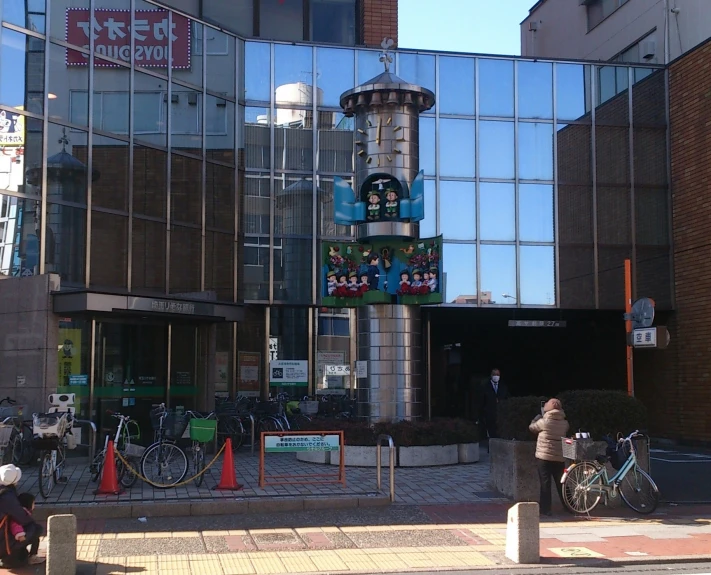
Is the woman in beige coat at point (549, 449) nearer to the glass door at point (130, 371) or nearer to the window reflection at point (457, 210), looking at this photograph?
the glass door at point (130, 371)

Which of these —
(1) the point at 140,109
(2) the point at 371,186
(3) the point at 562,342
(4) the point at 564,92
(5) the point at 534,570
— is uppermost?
(4) the point at 564,92

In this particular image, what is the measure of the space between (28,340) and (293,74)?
10.4 m

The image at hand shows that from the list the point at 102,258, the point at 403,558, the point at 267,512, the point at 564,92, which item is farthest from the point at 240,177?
the point at 403,558

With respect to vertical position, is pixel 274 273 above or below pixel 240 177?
below

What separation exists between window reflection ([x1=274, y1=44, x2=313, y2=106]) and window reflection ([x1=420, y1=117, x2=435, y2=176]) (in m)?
3.04

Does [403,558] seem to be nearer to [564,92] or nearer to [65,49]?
[65,49]

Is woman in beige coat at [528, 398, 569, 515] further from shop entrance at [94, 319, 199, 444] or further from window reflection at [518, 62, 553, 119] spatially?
window reflection at [518, 62, 553, 119]

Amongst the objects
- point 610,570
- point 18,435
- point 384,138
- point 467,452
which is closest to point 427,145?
point 384,138

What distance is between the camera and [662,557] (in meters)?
9.95

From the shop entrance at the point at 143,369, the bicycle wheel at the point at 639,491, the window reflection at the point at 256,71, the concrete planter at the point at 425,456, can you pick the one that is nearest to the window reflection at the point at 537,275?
the concrete planter at the point at 425,456

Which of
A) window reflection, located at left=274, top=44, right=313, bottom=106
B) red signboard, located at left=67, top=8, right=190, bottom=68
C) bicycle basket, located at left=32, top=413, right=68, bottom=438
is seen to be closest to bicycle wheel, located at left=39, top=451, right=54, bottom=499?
bicycle basket, located at left=32, top=413, right=68, bottom=438

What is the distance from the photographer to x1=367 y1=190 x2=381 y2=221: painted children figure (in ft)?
60.5

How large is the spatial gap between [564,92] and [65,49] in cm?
1301

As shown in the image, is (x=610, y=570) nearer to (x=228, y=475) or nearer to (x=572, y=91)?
(x=228, y=475)
